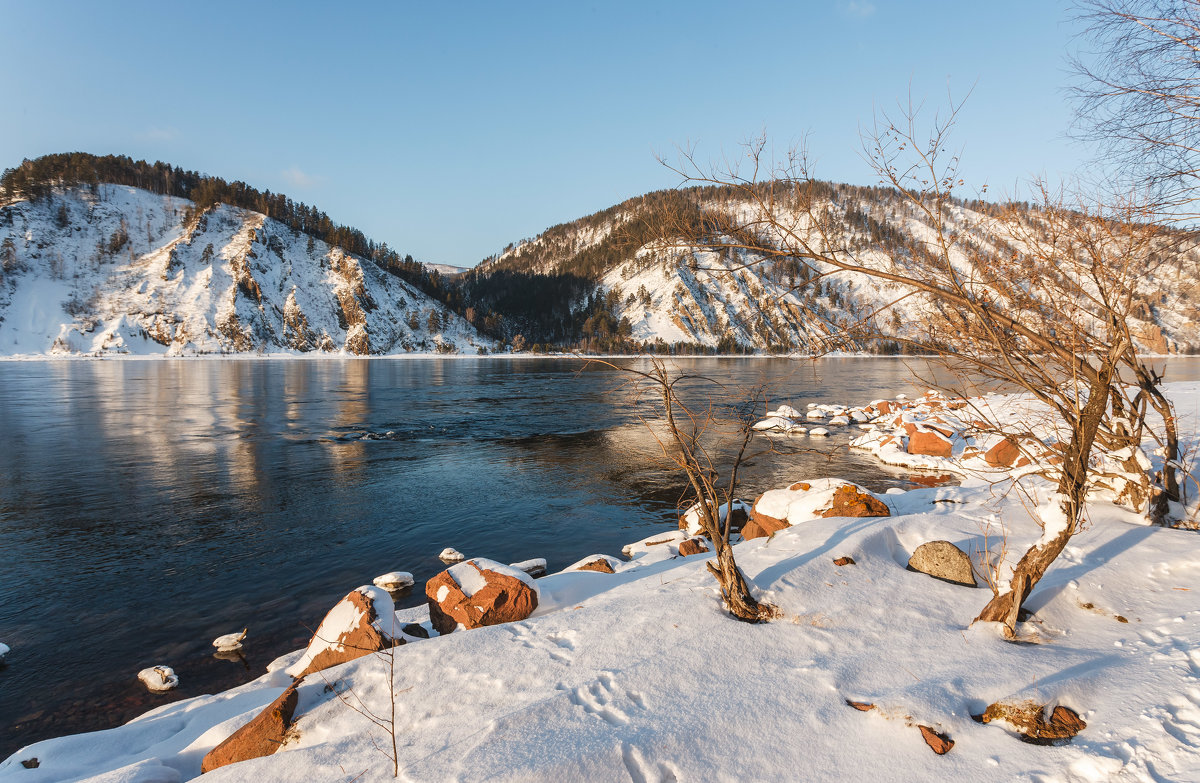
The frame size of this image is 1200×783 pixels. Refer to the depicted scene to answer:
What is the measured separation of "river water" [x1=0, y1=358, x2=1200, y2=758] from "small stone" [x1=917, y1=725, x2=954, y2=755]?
9.69 ft

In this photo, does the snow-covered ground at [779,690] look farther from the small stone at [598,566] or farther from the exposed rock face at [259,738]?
the small stone at [598,566]

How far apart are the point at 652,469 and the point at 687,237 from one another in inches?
561

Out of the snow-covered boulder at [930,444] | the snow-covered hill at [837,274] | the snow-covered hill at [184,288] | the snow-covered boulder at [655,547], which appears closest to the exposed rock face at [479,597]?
the snow-covered boulder at [655,547]

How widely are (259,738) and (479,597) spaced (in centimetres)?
266

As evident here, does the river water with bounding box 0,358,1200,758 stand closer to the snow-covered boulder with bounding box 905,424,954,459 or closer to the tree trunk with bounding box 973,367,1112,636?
the tree trunk with bounding box 973,367,1112,636

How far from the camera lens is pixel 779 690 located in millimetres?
4020

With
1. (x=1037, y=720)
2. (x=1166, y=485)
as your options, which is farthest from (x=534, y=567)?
(x=1166, y=485)

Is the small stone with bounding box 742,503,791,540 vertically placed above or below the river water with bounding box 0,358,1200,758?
above

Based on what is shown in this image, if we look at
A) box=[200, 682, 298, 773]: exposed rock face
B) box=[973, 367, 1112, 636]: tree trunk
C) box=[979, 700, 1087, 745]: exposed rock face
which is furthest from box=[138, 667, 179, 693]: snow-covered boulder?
box=[973, 367, 1112, 636]: tree trunk

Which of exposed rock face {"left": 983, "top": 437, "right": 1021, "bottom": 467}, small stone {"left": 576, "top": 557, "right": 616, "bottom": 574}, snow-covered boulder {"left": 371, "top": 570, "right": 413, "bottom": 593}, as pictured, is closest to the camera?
small stone {"left": 576, "top": 557, "right": 616, "bottom": 574}

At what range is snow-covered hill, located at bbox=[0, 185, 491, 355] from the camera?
345 ft

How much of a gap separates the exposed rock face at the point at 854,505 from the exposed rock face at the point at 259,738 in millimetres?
8224

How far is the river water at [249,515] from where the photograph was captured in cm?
752

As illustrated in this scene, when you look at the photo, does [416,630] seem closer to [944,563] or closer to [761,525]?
[944,563]
